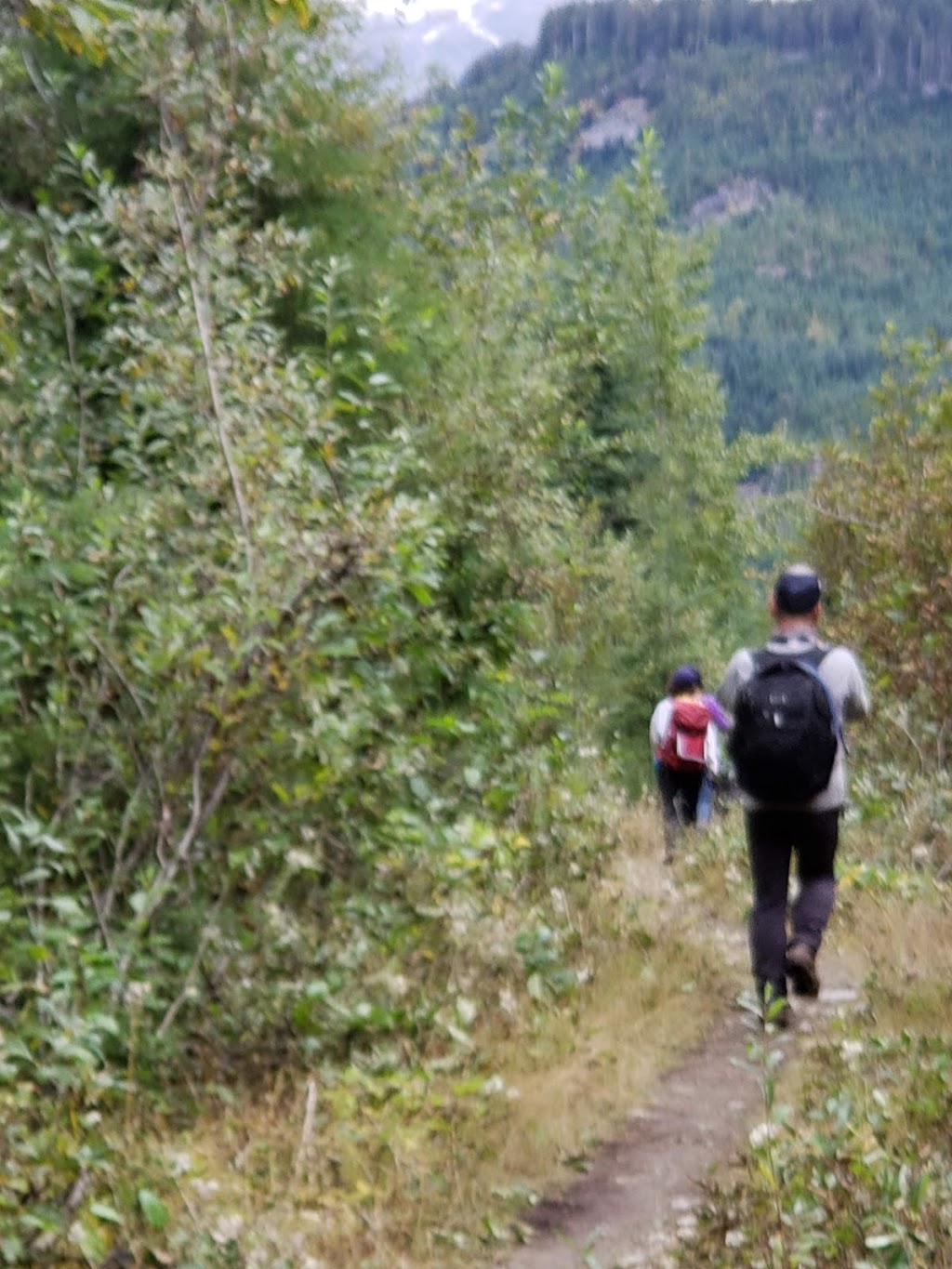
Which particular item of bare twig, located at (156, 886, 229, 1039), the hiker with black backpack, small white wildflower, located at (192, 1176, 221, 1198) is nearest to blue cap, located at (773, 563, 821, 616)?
the hiker with black backpack

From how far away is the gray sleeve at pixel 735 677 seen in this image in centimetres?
639

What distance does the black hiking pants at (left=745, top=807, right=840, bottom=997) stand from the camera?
6617 mm

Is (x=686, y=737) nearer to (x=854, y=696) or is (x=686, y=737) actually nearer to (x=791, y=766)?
(x=854, y=696)

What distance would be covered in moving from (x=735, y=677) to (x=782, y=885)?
3.20 feet

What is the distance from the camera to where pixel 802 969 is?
22.0 feet

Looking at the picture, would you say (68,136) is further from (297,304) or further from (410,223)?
(410,223)

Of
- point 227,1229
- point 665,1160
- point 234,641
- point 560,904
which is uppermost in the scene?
point 234,641

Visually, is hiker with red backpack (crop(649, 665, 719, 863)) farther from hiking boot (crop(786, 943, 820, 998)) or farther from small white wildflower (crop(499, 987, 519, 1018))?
small white wildflower (crop(499, 987, 519, 1018))

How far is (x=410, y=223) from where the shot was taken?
513 inches

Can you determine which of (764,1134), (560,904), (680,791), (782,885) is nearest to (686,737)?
(680,791)

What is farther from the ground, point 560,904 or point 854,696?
point 854,696

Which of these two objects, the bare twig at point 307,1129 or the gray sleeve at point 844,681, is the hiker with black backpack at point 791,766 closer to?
the gray sleeve at point 844,681

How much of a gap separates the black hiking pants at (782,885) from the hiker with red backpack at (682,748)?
5.41 meters

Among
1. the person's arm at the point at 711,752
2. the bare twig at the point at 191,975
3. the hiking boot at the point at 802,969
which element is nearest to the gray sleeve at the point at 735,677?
the hiking boot at the point at 802,969
